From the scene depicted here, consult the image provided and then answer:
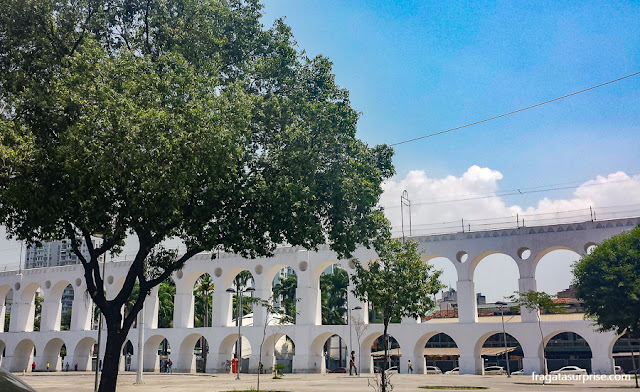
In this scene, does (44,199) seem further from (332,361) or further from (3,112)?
(332,361)

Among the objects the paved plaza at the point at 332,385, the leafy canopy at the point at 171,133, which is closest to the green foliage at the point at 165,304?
the paved plaza at the point at 332,385

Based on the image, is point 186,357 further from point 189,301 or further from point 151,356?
point 151,356

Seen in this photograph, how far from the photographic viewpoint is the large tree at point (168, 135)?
13.0 metres

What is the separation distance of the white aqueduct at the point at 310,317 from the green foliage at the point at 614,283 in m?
9.46

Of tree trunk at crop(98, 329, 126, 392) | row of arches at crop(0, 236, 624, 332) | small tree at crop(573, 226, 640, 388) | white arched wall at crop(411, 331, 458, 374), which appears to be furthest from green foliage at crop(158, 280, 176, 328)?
tree trunk at crop(98, 329, 126, 392)

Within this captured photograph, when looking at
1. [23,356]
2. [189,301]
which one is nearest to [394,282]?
[189,301]

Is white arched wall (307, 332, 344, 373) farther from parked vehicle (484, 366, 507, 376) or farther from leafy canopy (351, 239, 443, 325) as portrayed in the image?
leafy canopy (351, 239, 443, 325)

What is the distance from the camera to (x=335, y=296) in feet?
207

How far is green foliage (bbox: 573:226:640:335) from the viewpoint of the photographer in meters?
24.2

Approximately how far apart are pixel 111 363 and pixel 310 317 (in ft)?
92.5

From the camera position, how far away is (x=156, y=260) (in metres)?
18.5

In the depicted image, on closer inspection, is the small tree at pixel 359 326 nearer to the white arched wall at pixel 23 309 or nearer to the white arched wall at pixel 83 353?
the white arched wall at pixel 83 353

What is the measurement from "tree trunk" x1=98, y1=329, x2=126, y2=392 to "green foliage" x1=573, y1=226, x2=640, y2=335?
1920cm

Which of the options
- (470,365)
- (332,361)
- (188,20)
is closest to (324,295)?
(332,361)
